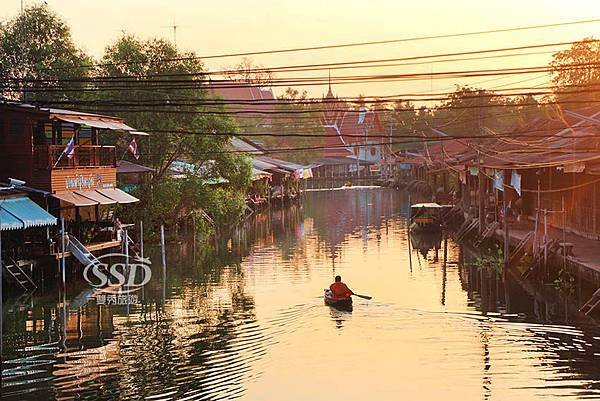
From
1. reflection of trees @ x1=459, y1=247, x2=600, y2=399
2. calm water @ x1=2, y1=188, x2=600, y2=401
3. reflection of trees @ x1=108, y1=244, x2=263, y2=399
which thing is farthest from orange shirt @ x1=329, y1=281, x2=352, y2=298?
reflection of trees @ x1=459, y1=247, x2=600, y2=399

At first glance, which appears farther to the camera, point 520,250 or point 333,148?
point 333,148

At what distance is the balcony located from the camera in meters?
31.7

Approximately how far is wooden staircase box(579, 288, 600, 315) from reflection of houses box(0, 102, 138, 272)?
16.5 m

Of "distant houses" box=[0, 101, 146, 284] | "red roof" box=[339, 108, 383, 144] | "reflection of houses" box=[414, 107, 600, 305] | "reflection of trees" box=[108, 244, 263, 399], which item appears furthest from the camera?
"red roof" box=[339, 108, 383, 144]

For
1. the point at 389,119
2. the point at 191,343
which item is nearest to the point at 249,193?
the point at 191,343

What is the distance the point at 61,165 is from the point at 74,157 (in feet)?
4.37

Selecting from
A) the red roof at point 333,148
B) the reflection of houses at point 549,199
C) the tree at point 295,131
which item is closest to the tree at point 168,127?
the reflection of houses at point 549,199

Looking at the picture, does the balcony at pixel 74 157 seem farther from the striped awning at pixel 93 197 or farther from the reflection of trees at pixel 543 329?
the reflection of trees at pixel 543 329

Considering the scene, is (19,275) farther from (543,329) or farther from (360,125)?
(360,125)

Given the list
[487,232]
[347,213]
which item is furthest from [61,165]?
[347,213]

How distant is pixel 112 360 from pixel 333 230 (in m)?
34.7

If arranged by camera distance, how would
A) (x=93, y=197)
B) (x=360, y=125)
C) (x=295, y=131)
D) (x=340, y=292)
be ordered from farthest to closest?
(x=360, y=125) < (x=295, y=131) < (x=93, y=197) < (x=340, y=292)

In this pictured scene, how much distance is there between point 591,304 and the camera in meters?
24.4

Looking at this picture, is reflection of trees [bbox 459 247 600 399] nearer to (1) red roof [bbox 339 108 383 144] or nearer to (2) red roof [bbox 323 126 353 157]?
(2) red roof [bbox 323 126 353 157]
